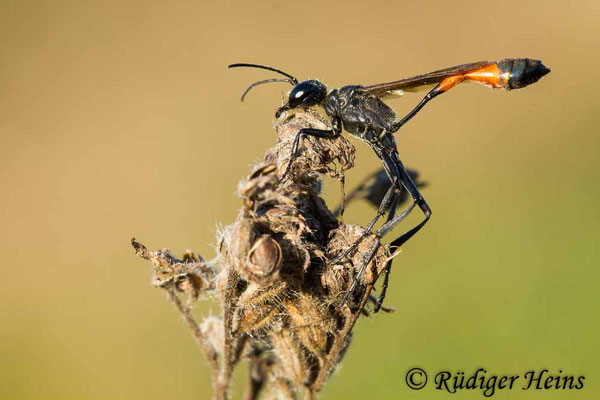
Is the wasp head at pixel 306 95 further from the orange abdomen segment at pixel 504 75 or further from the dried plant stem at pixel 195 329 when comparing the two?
the dried plant stem at pixel 195 329

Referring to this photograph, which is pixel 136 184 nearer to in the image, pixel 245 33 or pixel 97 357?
pixel 97 357

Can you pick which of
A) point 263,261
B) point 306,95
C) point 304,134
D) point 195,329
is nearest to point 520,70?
point 306,95

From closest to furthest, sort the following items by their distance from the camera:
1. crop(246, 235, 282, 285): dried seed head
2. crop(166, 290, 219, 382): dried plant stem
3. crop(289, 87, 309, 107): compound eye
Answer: crop(246, 235, 282, 285): dried seed head, crop(166, 290, 219, 382): dried plant stem, crop(289, 87, 309, 107): compound eye

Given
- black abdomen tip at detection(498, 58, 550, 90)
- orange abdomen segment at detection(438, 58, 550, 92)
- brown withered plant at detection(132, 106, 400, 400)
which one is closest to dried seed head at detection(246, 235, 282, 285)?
brown withered plant at detection(132, 106, 400, 400)

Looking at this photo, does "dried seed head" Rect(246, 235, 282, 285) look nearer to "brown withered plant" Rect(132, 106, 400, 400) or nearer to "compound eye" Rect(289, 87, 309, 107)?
"brown withered plant" Rect(132, 106, 400, 400)

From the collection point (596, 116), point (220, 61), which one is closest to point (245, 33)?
point (220, 61)
